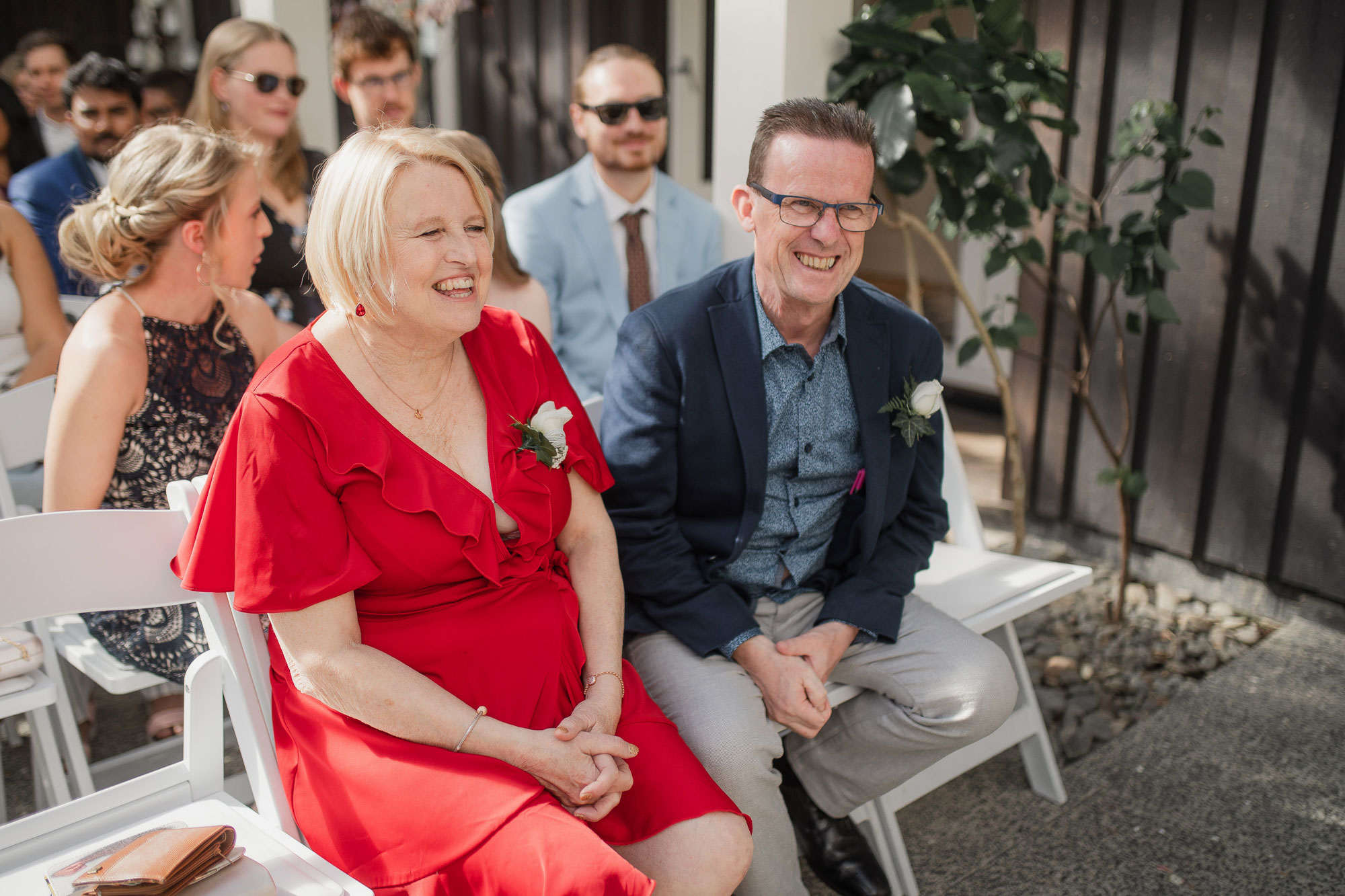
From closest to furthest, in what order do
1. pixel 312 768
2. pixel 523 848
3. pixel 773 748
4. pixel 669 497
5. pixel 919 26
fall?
1. pixel 523 848
2. pixel 312 768
3. pixel 773 748
4. pixel 669 497
5. pixel 919 26

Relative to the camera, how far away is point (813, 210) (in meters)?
2.18

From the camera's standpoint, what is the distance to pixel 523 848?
156cm

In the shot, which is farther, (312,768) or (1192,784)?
(1192,784)

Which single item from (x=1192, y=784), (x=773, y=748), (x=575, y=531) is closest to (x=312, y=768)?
(x=575, y=531)

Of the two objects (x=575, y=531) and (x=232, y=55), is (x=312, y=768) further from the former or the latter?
(x=232, y=55)

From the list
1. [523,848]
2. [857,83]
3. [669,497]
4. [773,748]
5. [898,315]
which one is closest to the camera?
[523,848]

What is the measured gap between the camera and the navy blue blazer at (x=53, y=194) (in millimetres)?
4168

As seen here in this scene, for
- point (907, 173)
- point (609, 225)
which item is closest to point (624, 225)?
point (609, 225)

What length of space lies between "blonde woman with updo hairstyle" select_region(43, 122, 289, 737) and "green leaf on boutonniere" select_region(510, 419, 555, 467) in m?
0.99

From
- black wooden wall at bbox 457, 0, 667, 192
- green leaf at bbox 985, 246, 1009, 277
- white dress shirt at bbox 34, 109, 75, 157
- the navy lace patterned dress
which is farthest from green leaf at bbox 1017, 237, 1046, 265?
white dress shirt at bbox 34, 109, 75, 157

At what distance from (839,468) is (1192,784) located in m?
1.44

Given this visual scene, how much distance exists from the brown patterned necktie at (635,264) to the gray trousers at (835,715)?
151cm

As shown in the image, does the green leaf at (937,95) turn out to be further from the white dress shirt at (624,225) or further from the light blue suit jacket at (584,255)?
the white dress shirt at (624,225)

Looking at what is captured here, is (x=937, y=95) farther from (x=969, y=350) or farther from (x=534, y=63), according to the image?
(x=534, y=63)
